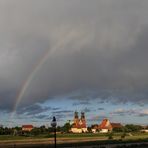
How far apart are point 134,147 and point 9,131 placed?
127 meters

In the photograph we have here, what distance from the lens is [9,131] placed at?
177625 millimetres

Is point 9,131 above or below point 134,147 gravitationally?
above

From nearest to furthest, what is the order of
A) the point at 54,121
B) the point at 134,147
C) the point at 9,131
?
the point at 54,121 → the point at 134,147 → the point at 9,131

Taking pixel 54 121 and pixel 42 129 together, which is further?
pixel 42 129

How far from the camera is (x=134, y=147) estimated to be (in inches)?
2325

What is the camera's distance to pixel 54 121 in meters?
35.2

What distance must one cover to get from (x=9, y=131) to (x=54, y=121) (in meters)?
147

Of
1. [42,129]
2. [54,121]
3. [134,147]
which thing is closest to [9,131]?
[42,129]

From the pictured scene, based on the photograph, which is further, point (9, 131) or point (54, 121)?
point (9, 131)

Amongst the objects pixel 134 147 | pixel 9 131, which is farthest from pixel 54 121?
pixel 9 131

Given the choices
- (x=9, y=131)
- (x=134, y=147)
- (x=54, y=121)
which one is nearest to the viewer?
(x=54, y=121)

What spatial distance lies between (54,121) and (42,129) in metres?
152

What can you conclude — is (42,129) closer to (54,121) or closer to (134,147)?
(134,147)

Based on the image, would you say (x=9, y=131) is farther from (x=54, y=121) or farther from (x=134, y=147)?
(x=54, y=121)
